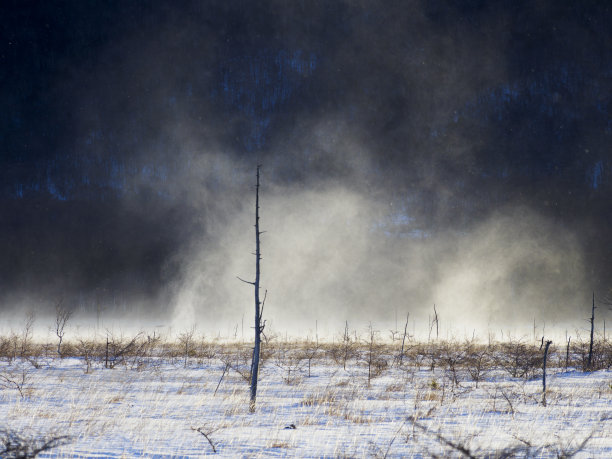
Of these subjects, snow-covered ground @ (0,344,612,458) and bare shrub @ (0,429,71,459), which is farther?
snow-covered ground @ (0,344,612,458)

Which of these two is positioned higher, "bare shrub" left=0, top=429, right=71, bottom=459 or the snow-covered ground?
"bare shrub" left=0, top=429, right=71, bottom=459

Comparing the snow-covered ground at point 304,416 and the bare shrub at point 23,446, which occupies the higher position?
the bare shrub at point 23,446

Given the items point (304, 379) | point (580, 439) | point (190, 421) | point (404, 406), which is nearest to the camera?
point (580, 439)

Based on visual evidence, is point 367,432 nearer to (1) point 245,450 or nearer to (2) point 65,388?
(1) point 245,450

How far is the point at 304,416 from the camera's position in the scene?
1311 centimetres

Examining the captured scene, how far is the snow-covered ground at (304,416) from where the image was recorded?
8.78 m

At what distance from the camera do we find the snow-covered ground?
878 centimetres

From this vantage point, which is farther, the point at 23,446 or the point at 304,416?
the point at 304,416

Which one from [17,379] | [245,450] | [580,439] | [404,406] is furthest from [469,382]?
[17,379]

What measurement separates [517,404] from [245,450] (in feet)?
34.1

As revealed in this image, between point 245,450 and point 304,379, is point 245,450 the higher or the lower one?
the higher one

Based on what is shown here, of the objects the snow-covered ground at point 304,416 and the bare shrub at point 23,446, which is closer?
the bare shrub at point 23,446

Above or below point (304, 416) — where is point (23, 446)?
above

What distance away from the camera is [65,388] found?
1827 centimetres
